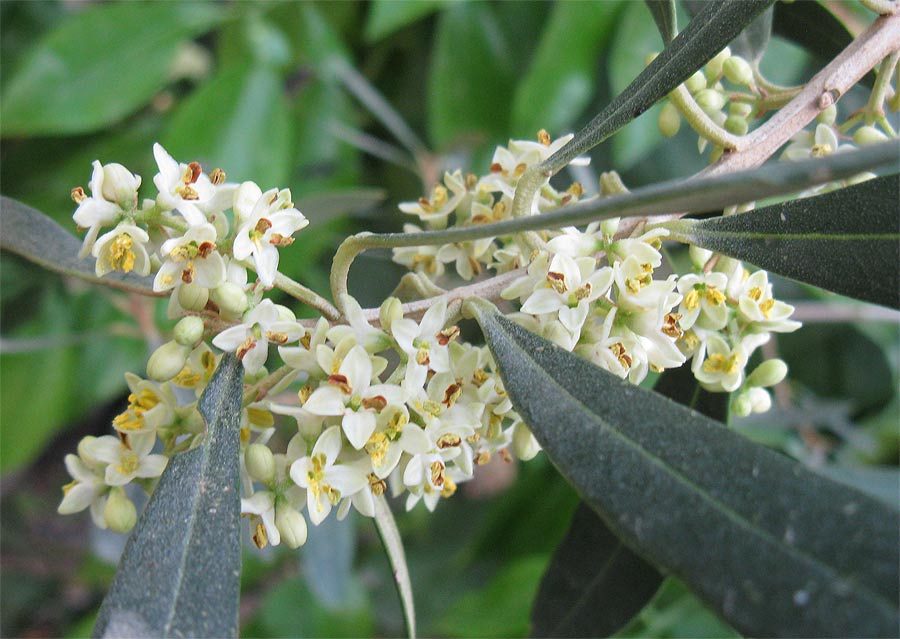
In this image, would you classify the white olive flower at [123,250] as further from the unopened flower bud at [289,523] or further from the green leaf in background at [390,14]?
the green leaf in background at [390,14]

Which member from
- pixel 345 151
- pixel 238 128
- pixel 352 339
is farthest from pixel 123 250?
pixel 345 151

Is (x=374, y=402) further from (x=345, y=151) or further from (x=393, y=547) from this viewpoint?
(x=345, y=151)

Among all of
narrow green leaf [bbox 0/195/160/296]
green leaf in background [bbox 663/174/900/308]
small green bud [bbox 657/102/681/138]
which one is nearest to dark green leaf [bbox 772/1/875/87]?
small green bud [bbox 657/102/681/138]

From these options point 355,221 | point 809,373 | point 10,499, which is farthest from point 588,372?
point 10,499

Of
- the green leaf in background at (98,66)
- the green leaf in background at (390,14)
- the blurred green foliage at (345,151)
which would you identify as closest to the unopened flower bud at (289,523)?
the blurred green foliage at (345,151)

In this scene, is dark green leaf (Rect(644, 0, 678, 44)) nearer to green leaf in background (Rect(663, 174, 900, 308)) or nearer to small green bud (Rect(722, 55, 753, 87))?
small green bud (Rect(722, 55, 753, 87))

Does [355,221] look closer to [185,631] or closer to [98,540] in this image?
[98,540]
